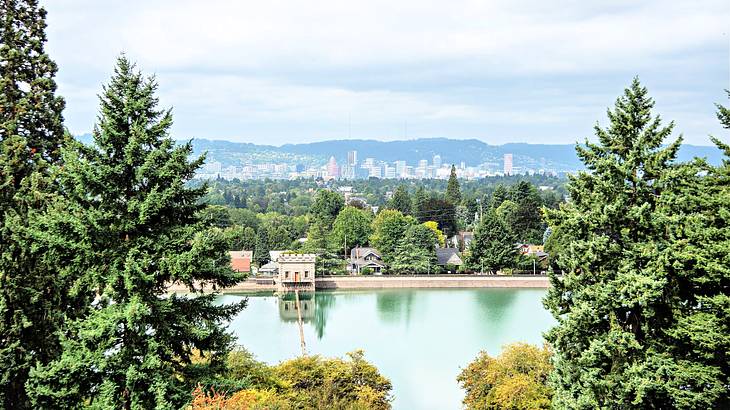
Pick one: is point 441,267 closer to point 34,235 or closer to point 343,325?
point 343,325

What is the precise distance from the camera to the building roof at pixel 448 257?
33.8 meters

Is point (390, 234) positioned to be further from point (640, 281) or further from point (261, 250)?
point (640, 281)

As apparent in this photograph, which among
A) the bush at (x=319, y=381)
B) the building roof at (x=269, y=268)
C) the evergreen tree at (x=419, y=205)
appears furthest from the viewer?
the evergreen tree at (x=419, y=205)

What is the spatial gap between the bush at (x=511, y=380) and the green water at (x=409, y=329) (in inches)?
96.3

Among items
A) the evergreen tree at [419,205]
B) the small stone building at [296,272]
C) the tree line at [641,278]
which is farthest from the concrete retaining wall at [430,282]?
the tree line at [641,278]

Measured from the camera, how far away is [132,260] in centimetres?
531

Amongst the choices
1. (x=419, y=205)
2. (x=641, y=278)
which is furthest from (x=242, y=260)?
(x=641, y=278)

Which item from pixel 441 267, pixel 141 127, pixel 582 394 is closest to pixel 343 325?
pixel 441 267

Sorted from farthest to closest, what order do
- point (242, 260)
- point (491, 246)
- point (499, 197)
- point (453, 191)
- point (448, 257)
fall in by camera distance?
point (453, 191)
point (499, 197)
point (448, 257)
point (242, 260)
point (491, 246)

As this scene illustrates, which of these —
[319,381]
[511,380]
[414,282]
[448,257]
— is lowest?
[414,282]

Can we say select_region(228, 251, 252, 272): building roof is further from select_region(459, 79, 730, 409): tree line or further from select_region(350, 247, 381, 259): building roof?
select_region(459, 79, 730, 409): tree line

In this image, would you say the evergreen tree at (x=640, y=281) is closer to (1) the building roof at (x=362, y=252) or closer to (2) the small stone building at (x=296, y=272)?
(2) the small stone building at (x=296, y=272)

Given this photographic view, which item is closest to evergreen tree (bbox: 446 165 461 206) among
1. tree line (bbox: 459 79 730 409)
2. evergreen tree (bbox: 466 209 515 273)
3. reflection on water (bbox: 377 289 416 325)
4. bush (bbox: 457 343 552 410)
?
evergreen tree (bbox: 466 209 515 273)

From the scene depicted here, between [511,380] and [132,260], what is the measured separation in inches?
237
